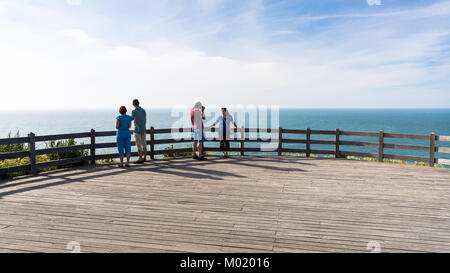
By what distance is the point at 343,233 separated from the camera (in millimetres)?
4566

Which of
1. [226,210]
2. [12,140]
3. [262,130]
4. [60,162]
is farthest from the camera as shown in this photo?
[262,130]

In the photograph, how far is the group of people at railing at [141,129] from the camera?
983 cm

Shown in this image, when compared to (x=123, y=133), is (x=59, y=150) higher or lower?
lower

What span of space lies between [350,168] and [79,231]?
833 cm

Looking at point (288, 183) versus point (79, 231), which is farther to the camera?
point (288, 183)

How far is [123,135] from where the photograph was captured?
9.84 meters

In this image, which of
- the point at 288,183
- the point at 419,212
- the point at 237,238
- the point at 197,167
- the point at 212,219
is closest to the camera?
the point at 237,238

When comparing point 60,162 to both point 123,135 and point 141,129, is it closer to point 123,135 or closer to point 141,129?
point 123,135

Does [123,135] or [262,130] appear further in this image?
[262,130]

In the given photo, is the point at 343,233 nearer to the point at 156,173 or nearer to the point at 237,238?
the point at 237,238

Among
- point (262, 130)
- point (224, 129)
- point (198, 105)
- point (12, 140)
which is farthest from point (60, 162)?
point (262, 130)

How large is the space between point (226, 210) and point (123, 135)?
5.56 m

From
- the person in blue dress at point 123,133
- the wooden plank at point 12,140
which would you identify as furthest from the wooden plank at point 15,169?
the person in blue dress at point 123,133
